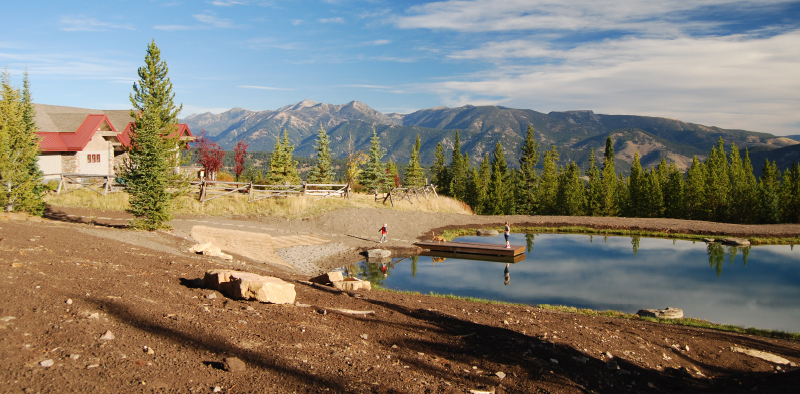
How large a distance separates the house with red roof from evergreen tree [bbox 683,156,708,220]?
142 feet

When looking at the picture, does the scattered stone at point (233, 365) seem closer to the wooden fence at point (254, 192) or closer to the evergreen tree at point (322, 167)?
the wooden fence at point (254, 192)

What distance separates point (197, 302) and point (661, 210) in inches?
1701

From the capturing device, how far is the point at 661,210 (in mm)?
39969

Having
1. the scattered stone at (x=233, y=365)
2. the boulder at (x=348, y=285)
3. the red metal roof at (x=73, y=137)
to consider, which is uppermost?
the red metal roof at (x=73, y=137)

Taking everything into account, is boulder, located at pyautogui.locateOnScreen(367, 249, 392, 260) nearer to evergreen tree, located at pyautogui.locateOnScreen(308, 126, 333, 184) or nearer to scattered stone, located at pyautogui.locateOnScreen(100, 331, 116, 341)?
scattered stone, located at pyautogui.locateOnScreen(100, 331, 116, 341)

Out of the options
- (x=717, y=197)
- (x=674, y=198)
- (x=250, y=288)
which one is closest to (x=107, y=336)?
(x=250, y=288)

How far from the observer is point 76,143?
109 ft

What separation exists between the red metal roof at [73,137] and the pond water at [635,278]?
2851cm

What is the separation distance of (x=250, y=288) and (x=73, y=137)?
35710mm

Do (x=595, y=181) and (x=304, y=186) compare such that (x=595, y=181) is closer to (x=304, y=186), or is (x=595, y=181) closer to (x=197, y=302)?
(x=304, y=186)

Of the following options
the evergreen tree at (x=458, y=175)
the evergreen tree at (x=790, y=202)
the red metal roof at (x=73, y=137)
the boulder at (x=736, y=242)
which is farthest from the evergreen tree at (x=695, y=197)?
the red metal roof at (x=73, y=137)

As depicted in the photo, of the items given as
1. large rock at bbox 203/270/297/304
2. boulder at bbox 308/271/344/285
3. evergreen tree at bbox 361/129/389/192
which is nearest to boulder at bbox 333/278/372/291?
boulder at bbox 308/271/344/285

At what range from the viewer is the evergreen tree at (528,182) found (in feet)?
173

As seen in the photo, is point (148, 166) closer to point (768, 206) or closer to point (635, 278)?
point (635, 278)
